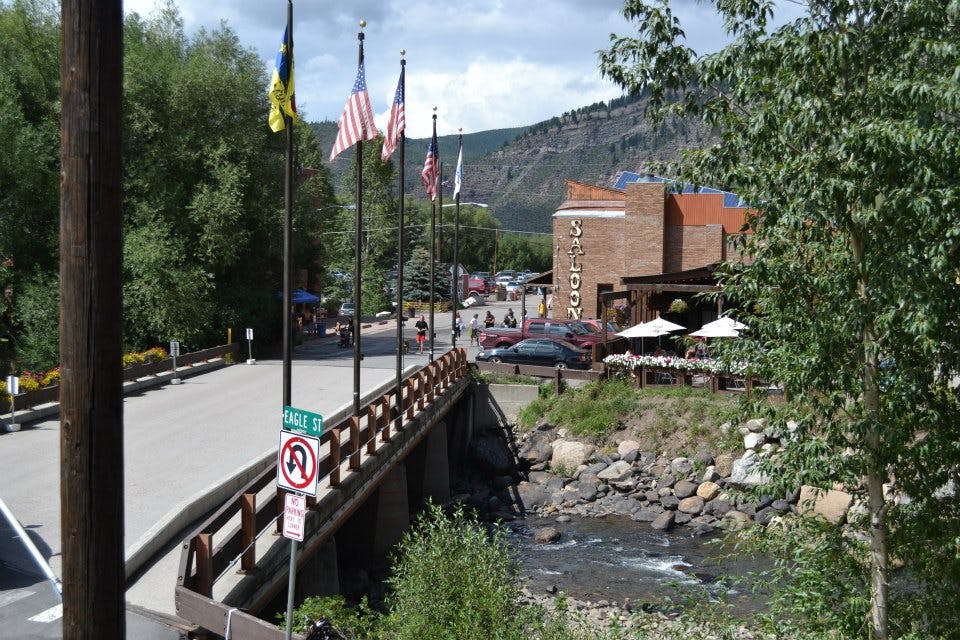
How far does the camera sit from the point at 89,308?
5.28 metres

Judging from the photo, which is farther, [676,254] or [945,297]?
[676,254]

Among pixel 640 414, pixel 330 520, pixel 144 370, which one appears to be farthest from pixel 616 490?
pixel 144 370

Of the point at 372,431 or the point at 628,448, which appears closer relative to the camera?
the point at 372,431

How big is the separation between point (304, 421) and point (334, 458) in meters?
8.29

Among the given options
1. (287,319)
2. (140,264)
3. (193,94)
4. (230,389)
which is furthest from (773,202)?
(193,94)

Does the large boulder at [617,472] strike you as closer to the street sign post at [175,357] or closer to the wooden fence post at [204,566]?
the street sign post at [175,357]

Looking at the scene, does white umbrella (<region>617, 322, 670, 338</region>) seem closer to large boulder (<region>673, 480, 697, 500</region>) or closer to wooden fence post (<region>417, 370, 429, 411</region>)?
large boulder (<region>673, 480, 697, 500</region>)

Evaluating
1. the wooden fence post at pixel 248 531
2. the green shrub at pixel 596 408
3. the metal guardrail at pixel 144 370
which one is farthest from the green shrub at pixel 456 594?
the green shrub at pixel 596 408

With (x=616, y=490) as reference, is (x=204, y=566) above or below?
above

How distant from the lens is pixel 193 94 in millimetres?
40500

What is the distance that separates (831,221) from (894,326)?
3.78ft

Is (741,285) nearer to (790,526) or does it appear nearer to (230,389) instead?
(790,526)

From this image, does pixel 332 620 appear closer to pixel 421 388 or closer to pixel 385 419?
pixel 385 419

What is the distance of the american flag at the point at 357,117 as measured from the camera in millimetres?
20094
